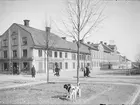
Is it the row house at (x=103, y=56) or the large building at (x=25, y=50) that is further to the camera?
the row house at (x=103, y=56)

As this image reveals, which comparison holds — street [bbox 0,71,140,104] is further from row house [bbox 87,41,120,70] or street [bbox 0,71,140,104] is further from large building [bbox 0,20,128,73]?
row house [bbox 87,41,120,70]

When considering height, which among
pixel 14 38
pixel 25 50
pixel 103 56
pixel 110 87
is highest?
pixel 14 38

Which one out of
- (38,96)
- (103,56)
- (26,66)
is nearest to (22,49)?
(26,66)

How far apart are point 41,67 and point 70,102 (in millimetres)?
25216

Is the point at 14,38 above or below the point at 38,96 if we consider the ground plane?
above

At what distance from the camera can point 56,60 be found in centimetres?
3662

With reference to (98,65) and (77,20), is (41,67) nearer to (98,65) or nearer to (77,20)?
(77,20)

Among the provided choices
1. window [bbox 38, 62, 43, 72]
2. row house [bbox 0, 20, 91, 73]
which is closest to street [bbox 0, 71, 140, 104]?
row house [bbox 0, 20, 91, 73]

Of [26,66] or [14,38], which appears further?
[26,66]

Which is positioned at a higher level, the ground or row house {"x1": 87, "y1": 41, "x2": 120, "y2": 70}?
row house {"x1": 87, "y1": 41, "x2": 120, "y2": 70}

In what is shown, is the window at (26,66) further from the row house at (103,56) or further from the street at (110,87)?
the row house at (103,56)

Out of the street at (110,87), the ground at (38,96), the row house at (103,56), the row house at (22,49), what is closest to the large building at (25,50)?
the row house at (22,49)

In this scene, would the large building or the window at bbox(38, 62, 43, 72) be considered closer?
the large building

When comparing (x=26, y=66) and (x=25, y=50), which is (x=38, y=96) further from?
(x=25, y=50)
